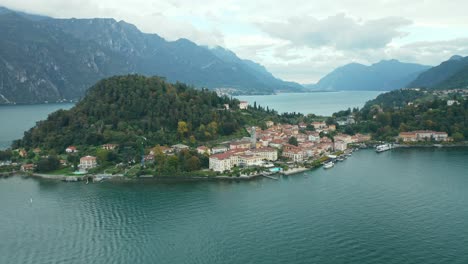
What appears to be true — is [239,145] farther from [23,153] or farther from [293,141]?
[23,153]

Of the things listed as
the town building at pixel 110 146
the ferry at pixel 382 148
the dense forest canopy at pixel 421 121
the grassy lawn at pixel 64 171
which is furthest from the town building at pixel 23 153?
the dense forest canopy at pixel 421 121

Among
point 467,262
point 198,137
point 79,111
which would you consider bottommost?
point 467,262

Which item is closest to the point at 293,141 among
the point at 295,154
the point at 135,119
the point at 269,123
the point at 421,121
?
the point at 295,154

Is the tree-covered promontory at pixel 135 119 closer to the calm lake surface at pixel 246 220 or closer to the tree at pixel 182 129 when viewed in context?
the tree at pixel 182 129

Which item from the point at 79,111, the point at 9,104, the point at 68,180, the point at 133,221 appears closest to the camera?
the point at 133,221

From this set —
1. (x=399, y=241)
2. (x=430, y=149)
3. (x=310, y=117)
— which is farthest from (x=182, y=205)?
(x=310, y=117)

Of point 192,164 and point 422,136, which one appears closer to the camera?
point 192,164

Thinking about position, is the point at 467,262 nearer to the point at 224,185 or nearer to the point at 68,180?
the point at 224,185
